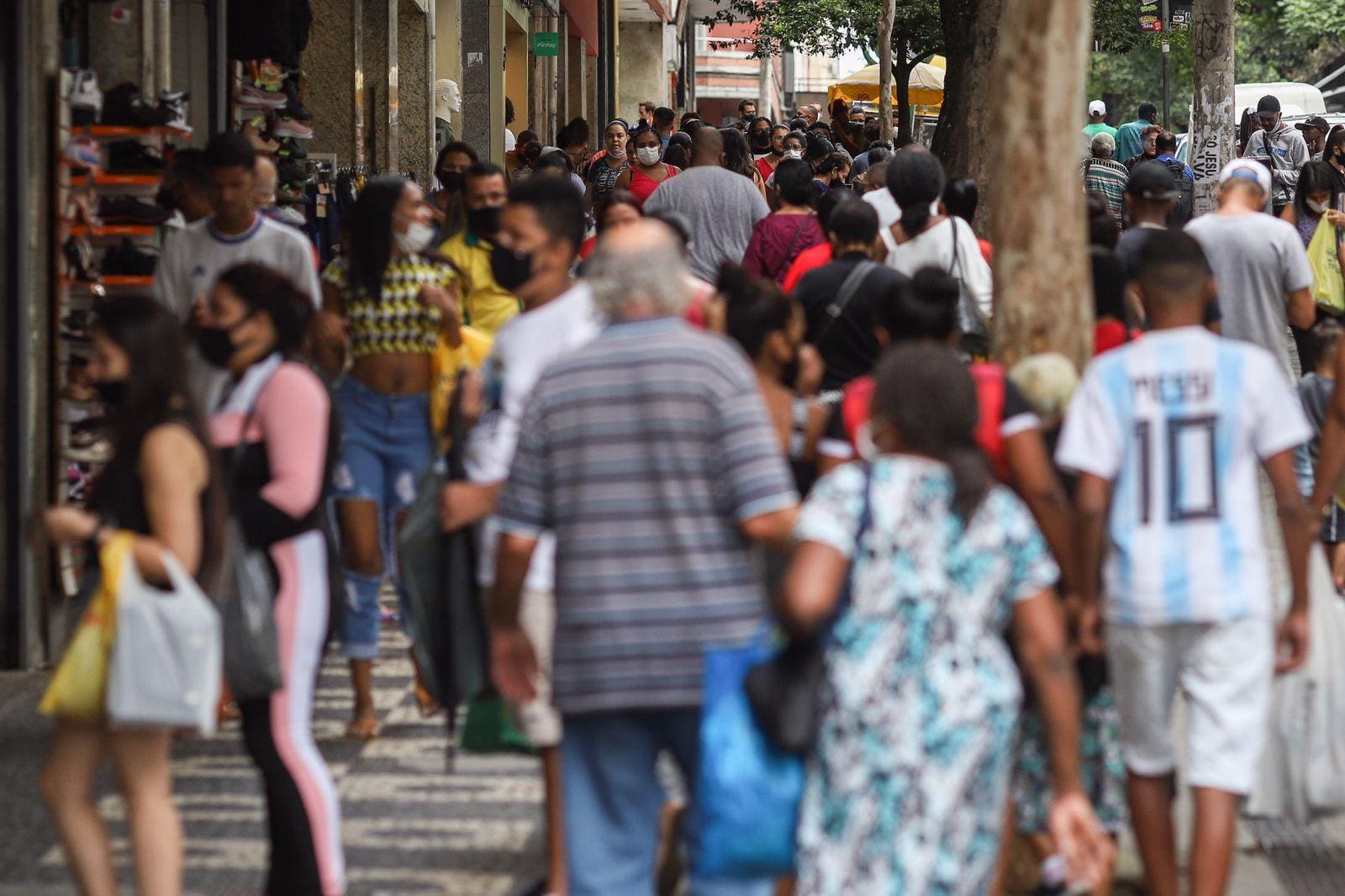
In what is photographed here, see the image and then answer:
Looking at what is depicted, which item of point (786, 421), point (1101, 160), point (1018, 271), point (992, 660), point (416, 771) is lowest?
point (416, 771)

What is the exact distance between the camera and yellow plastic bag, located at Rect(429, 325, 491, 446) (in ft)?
24.5

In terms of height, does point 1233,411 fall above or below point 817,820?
above

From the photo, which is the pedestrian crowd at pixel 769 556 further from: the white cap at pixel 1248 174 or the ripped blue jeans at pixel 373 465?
the white cap at pixel 1248 174

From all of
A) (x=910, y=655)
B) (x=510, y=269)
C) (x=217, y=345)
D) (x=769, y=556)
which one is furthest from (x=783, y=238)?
(x=910, y=655)

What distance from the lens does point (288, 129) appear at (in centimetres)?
1204

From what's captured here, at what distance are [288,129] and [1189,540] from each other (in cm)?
800

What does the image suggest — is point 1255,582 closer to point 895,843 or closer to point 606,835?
point 895,843

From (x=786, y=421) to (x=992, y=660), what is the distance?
1.57m

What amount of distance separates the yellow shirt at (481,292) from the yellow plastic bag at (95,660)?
383cm

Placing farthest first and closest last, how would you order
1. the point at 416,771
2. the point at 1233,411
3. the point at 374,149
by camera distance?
the point at 374,149, the point at 416,771, the point at 1233,411

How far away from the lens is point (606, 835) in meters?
4.47

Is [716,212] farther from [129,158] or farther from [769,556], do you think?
[769,556]

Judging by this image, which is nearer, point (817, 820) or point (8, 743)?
point (817, 820)

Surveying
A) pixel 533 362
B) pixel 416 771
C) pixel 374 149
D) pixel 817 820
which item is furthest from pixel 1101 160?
pixel 817 820
